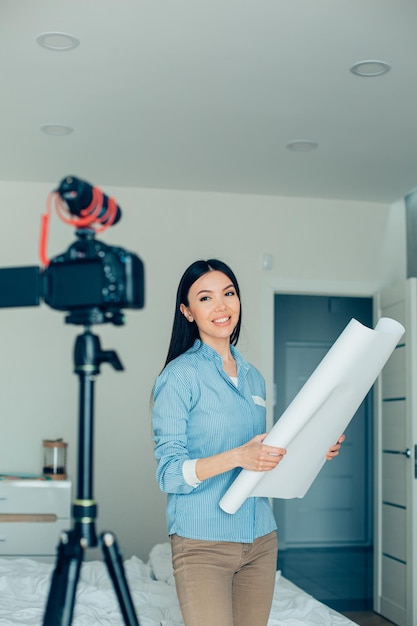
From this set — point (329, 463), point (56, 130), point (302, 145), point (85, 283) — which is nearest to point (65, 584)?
point (85, 283)

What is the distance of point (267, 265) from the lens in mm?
5328

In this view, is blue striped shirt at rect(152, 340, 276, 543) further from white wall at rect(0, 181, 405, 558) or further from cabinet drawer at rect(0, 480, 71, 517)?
white wall at rect(0, 181, 405, 558)

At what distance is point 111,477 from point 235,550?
134 inches

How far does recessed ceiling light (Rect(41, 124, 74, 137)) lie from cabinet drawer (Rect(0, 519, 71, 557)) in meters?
2.10

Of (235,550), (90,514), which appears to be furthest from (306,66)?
(90,514)

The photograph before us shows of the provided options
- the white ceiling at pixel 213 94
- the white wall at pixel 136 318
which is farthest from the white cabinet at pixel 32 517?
the white ceiling at pixel 213 94

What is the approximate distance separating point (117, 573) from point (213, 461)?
451mm

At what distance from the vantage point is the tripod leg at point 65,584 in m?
1.24

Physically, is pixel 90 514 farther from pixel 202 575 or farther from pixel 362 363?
pixel 362 363

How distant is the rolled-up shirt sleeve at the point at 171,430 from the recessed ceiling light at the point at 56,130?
2540mm

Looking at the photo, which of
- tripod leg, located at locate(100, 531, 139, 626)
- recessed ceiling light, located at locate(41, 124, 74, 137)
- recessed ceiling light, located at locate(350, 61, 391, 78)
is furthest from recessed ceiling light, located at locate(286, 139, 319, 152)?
tripod leg, located at locate(100, 531, 139, 626)

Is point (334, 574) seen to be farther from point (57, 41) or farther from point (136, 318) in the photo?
point (57, 41)

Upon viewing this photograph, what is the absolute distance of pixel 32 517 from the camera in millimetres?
4625

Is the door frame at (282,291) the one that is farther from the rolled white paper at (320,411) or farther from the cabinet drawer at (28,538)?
the rolled white paper at (320,411)
